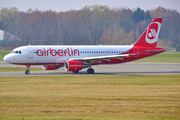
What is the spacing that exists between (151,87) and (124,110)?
7989 millimetres

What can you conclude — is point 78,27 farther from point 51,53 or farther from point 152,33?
point 51,53

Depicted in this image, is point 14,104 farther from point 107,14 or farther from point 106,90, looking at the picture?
point 107,14

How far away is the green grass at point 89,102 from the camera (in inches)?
485

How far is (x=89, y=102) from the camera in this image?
15.1 metres

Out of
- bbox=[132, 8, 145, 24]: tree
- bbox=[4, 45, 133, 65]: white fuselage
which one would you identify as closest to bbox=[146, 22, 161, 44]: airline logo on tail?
bbox=[4, 45, 133, 65]: white fuselage

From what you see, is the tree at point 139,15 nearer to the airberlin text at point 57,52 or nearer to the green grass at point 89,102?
the airberlin text at point 57,52

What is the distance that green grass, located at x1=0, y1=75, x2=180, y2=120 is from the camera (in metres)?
12.3

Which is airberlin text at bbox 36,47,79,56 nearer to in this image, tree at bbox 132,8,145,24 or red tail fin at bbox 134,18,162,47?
red tail fin at bbox 134,18,162,47

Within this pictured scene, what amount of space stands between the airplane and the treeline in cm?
4572

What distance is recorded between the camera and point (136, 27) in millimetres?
117875

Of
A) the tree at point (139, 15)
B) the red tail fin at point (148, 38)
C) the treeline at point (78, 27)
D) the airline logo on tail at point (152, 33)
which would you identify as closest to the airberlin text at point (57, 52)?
the red tail fin at point (148, 38)

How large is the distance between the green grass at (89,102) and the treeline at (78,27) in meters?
62.8

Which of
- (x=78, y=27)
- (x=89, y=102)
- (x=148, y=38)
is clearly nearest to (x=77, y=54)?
(x=148, y=38)

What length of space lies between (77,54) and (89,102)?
18.5 m
